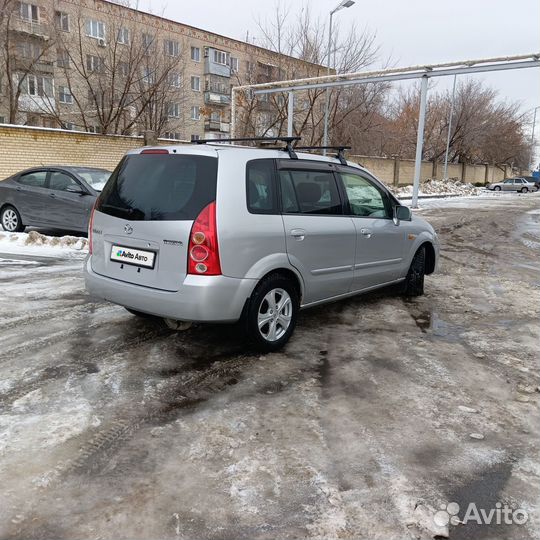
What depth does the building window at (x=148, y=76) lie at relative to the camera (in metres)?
22.4

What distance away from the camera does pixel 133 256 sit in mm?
4125

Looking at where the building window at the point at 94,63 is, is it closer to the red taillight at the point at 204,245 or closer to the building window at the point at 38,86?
the building window at the point at 38,86

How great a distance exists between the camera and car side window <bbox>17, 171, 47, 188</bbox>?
33.4ft

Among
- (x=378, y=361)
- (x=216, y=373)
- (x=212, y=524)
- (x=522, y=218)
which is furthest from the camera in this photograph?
(x=522, y=218)

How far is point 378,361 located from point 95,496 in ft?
8.45

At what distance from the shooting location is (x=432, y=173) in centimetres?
4550

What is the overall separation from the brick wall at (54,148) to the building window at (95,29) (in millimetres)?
7938

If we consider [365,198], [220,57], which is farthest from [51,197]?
[220,57]

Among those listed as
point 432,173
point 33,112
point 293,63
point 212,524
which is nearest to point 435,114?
point 432,173

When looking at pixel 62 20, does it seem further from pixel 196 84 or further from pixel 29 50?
pixel 196 84

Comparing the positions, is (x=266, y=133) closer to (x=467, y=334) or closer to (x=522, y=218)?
(x=522, y=218)

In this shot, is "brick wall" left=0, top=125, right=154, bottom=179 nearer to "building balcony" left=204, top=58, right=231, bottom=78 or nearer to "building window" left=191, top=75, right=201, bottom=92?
"building window" left=191, top=75, right=201, bottom=92

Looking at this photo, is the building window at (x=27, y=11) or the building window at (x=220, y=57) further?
the building window at (x=220, y=57)

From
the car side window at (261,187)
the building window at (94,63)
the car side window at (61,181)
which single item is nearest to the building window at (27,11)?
the building window at (94,63)
